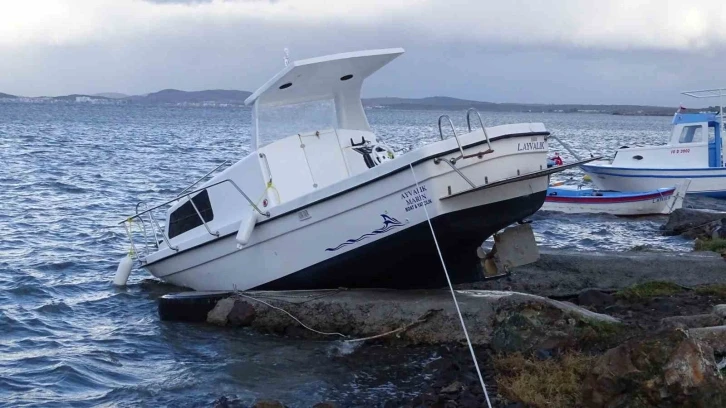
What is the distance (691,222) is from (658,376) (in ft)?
48.1

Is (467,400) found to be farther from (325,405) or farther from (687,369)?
(687,369)

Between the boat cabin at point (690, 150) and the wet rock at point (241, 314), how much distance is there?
1941 centimetres

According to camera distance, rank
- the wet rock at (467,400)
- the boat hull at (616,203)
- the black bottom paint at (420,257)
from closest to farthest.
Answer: the wet rock at (467,400) < the black bottom paint at (420,257) < the boat hull at (616,203)

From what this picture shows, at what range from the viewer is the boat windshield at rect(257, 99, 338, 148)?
12.1 meters

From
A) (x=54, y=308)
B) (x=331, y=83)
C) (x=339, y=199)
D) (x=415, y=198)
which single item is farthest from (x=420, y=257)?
(x=54, y=308)

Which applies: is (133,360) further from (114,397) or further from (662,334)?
(662,334)

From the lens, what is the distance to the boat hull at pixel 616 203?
78.6 ft

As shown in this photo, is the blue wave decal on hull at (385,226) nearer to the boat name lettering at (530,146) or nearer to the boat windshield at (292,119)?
the boat name lettering at (530,146)

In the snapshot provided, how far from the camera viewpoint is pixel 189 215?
12773 millimetres

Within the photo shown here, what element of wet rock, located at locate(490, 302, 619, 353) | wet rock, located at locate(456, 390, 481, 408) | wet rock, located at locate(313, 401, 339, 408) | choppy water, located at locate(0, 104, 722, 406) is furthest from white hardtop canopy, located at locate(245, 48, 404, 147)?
wet rock, located at locate(456, 390, 481, 408)

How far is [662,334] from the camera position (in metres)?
7.14

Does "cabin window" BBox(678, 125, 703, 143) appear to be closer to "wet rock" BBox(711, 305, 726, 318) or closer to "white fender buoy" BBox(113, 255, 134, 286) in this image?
"wet rock" BBox(711, 305, 726, 318)

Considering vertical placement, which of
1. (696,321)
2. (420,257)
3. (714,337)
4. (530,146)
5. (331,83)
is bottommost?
(696,321)

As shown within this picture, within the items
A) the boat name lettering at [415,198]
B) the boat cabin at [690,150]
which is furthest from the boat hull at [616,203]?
the boat name lettering at [415,198]
